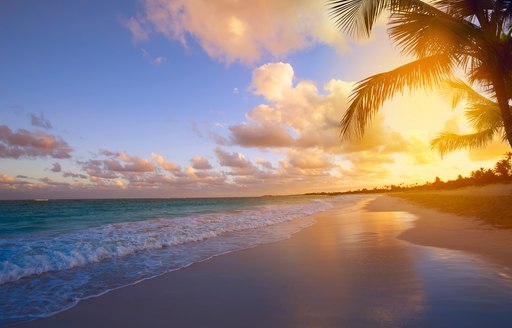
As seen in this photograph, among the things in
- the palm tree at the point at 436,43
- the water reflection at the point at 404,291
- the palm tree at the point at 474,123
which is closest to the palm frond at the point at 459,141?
the palm tree at the point at 474,123

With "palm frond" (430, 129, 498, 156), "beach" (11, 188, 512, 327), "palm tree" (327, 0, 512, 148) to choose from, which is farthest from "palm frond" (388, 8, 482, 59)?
"palm frond" (430, 129, 498, 156)

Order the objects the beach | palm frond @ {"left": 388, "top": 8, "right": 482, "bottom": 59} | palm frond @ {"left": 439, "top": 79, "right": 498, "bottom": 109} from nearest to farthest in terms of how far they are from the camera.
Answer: the beach < palm frond @ {"left": 388, "top": 8, "right": 482, "bottom": 59} < palm frond @ {"left": 439, "top": 79, "right": 498, "bottom": 109}

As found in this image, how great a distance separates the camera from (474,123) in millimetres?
15594

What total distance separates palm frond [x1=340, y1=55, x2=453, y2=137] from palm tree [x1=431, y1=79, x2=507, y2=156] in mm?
6649

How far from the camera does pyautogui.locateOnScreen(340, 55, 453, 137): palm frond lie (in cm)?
742

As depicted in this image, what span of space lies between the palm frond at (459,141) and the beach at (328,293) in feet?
29.4

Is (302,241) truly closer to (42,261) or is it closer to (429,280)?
(429,280)

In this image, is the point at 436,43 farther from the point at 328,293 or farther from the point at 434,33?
the point at 328,293

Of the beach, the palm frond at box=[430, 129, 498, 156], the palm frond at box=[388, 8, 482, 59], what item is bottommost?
the beach

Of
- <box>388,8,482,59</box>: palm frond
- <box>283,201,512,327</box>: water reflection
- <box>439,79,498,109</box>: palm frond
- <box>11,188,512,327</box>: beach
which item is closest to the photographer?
<box>283,201,512,327</box>: water reflection

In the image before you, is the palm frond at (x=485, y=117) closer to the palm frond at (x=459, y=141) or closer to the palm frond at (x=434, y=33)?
the palm frond at (x=459, y=141)

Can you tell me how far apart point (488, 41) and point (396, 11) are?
87.3 inches

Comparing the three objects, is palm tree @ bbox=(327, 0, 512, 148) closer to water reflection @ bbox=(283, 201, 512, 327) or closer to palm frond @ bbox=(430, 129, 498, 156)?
water reflection @ bbox=(283, 201, 512, 327)

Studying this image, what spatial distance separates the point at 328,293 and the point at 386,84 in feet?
19.4
